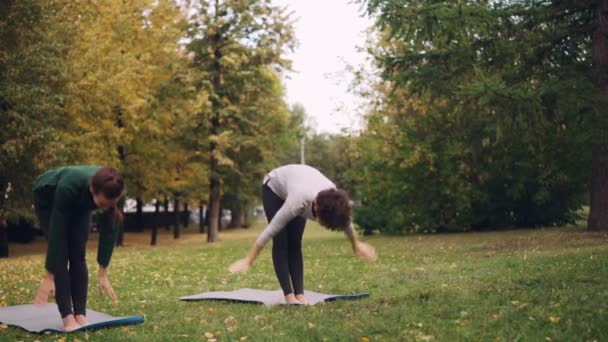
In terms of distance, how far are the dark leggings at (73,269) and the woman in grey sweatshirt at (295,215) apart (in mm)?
1347

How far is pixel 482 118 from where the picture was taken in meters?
16.1

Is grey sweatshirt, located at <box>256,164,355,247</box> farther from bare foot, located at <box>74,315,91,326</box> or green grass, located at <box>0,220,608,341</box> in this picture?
bare foot, located at <box>74,315,91,326</box>

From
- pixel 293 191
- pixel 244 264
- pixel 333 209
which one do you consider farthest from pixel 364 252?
pixel 244 264

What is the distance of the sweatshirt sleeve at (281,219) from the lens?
20.9ft

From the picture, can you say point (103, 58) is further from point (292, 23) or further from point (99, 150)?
point (292, 23)

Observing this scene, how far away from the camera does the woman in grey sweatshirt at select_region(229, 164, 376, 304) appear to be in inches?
248

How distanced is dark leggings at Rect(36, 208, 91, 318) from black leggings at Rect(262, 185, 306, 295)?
196 cm

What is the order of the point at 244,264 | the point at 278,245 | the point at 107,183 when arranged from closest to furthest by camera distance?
1. the point at 107,183
2. the point at 244,264
3. the point at 278,245

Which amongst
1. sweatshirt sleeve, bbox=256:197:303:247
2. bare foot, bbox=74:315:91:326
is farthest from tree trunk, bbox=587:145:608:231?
bare foot, bbox=74:315:91:326

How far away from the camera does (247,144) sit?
92.7 ft

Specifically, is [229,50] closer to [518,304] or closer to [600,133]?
[600,133]

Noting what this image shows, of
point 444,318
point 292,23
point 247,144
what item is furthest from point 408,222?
point 444,318

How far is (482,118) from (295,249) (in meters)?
9.91

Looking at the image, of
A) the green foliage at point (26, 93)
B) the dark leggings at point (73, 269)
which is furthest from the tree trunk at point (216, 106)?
the dark leggings at point (73, 269)
